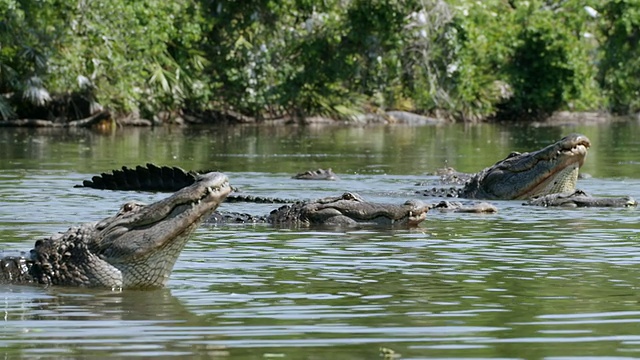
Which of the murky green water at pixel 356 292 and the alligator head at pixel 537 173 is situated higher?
the alligator head at pixel 537 173

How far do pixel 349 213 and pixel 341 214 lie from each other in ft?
0.29

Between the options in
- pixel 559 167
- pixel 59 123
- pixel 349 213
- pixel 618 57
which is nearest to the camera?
pixel 349 213

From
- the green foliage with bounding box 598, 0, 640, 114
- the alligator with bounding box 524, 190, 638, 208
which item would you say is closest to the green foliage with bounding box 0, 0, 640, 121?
the green foliage with bounding box 598, 0, 640, 114

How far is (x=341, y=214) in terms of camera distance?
49.0 feet

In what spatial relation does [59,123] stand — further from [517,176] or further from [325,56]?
[517,176]

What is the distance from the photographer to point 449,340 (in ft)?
25.6

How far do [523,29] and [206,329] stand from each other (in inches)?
2126

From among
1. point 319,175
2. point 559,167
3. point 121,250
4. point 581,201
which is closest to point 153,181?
point 319,175

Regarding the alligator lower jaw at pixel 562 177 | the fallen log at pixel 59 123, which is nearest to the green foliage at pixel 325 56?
the fallen log at pixel 59 123

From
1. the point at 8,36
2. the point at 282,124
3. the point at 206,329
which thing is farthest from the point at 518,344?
the point at 282,124

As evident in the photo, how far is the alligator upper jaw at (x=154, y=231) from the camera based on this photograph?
9.23 metres

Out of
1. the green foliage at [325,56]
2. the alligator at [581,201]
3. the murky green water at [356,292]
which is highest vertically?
the green foliage at [325,56]

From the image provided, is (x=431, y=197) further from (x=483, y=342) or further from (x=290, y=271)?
(x=483, y=342)

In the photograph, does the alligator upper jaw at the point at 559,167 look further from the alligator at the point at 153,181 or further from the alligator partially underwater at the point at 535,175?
the alligator at the point at 153,181
